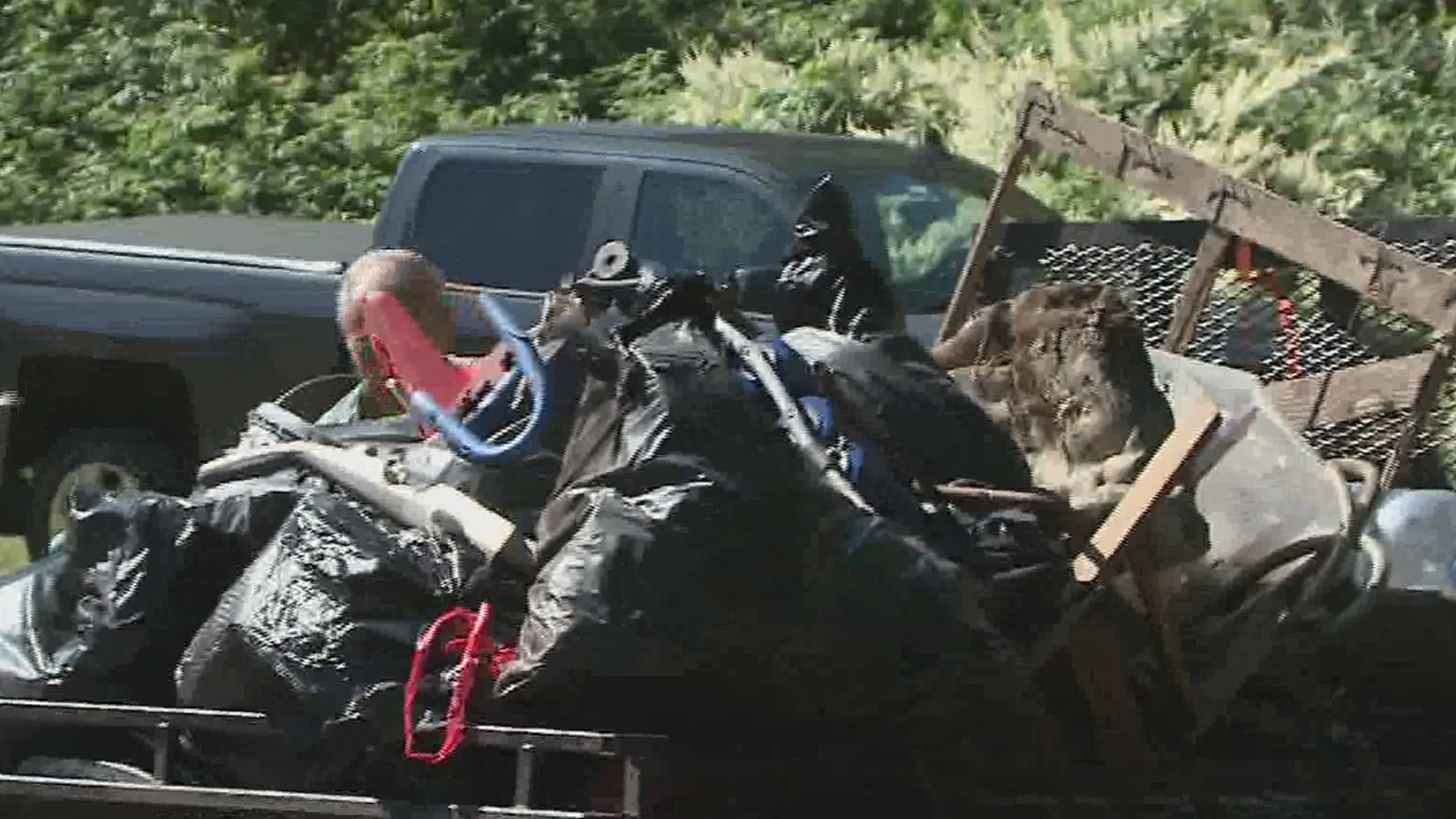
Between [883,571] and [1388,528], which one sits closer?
[883,571]

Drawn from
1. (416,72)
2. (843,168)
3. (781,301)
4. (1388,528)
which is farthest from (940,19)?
(781,301)

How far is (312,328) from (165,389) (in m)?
0.79

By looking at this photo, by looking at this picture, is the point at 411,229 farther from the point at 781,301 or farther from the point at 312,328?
the point at 781,301

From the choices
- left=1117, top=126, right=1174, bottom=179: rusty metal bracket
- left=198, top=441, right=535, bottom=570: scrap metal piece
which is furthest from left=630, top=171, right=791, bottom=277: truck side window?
left=198, top=441, right=535, bottom=570: scrap metal piece

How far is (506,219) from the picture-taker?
10.1 m

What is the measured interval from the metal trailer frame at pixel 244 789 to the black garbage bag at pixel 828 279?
124 centimetres

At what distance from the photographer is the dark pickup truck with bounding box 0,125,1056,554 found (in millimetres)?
9586

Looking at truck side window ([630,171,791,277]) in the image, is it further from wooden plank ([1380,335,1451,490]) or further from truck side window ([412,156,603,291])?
wooden plank ([1380,335,1451,490])

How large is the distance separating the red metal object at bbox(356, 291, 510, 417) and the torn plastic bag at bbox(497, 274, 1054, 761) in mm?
931

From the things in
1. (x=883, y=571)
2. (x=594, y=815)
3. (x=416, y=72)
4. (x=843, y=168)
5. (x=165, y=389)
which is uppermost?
(x=883, y=571)

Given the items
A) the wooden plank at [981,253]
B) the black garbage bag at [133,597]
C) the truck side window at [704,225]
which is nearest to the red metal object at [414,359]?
the black garbage bag at [133,597]

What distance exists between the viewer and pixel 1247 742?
462 cm

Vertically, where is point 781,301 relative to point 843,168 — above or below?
above

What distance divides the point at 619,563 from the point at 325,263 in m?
6.68
